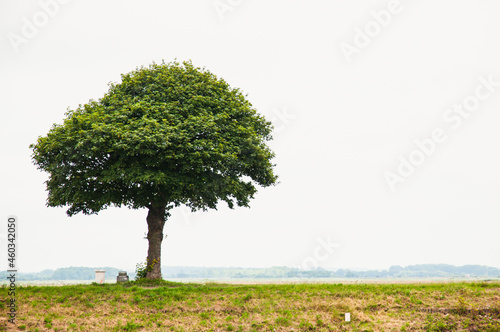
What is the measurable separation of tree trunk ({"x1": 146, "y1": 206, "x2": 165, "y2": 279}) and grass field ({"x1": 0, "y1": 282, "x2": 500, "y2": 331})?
3.49 m

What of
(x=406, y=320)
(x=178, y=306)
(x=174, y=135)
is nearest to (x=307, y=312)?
(x=406, y=320)

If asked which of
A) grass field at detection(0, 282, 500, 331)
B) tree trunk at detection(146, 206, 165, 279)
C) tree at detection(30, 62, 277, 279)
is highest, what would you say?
tree at detection(30, 62, 277, 279)

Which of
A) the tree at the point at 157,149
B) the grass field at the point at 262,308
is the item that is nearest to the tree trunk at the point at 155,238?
the tree at the point at 157,149

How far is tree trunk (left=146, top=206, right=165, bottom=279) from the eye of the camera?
24094 mm

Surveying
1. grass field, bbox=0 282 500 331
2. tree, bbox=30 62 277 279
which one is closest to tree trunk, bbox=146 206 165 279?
tree, bbox=30 62 277 279

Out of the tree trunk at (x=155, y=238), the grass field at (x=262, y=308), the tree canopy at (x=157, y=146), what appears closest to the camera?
the grass field at (x=262, y=308)

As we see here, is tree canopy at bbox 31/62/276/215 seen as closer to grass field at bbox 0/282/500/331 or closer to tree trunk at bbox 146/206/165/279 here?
tree trunk at bbox 146/206/165/279

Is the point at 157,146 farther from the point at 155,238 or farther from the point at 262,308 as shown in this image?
the point at 262,308

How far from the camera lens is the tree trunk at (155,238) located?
2409 cm

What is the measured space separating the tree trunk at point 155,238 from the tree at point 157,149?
0.06m

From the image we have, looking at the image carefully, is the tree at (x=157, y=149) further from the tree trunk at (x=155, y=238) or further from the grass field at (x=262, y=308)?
the grass field at (x=262, y=308)

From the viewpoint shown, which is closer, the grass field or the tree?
the grass field

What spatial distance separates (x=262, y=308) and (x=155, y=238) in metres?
9.65

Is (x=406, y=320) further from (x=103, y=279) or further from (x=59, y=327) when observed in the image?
(x=103, y=279)
